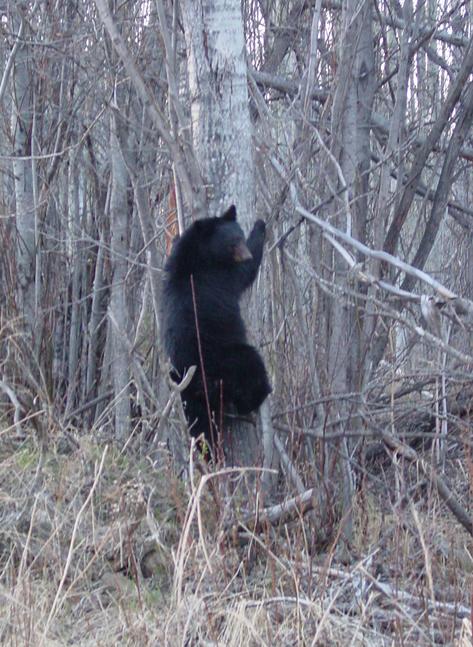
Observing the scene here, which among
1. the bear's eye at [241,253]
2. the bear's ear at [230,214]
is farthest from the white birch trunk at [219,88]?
the bear's eye at [241,253]

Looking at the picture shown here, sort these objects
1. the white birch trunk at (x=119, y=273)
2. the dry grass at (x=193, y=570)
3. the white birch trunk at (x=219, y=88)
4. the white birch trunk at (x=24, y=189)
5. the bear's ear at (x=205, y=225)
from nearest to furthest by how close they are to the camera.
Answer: the dry grass at (x=193, y=570)
the white birch trunk at (x=219, y=88)
the bear's ear at (x=205, y=225)
the white birch trunk at (x=119, y=273)
the white birch trunk at (x=24, y=189)

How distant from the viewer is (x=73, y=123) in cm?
886

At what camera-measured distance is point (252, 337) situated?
6.40 meters

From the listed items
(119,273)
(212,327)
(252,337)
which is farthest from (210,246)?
(119,273)

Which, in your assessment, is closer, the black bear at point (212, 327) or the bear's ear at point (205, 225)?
the bear's ear at point (205, 225)

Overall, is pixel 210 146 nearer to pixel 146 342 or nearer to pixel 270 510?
pixel 270 510

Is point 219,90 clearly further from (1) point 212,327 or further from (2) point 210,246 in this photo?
(1) point 212,327

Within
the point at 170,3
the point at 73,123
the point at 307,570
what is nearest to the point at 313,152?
the point at 170,3

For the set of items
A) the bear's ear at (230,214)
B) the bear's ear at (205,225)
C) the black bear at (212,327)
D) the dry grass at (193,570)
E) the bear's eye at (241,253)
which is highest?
the bear's ear at (230,214)

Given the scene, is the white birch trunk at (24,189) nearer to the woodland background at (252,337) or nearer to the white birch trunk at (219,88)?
the woodland background at (252,337)

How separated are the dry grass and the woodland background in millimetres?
23

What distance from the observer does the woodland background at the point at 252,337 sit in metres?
4.36

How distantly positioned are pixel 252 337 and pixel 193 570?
7.03 ft

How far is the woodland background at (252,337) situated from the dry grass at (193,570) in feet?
0.08
